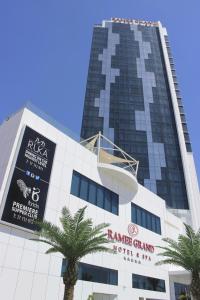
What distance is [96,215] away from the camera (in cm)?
2678

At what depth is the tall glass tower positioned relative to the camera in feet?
228

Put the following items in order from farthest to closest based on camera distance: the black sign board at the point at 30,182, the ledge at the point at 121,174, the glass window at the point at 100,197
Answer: the ledge at the point at 121,174
the glass window at the point at 100,197
the black sign board at the point at 30,182

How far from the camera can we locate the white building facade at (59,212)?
1898cm

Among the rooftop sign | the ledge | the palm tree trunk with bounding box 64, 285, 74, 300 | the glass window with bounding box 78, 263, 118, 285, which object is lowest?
the palm tree trunk with bounding box 64, 285, 74, 300

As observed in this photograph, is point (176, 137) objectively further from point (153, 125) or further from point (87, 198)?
point (87, 198)

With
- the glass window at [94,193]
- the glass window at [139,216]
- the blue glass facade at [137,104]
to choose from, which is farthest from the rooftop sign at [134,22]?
the glass window at [94,193]

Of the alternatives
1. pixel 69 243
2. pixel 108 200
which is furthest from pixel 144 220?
pixel 69 243

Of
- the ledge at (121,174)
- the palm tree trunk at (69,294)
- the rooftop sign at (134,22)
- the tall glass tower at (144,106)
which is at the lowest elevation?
the palm tree trunk at (69,294)

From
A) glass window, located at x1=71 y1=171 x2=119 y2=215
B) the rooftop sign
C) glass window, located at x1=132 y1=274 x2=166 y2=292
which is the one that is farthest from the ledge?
the rooftop sign

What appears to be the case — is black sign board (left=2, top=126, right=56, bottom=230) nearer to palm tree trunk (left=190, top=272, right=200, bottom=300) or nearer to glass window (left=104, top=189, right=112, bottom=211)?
glass window (left=104, top=189, right=112, bottom=211)

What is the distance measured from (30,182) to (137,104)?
67.2 metres

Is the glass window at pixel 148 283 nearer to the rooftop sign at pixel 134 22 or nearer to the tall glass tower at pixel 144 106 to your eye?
the tall glass tower at pixel 144 106

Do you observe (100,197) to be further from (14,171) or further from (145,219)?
(14,171)

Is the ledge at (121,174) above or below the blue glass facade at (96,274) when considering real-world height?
above
